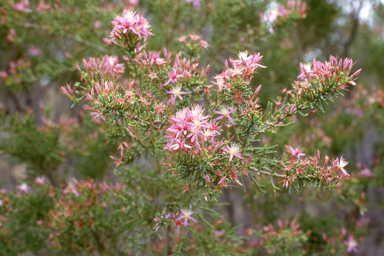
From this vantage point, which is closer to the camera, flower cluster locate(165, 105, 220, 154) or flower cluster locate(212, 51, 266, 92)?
flower cluster locate(165, 105, 220, 154)

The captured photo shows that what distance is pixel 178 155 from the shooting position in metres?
1.64

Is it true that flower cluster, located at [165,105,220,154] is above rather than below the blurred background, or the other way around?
below

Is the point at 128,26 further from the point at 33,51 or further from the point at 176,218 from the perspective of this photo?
the point at 33,51

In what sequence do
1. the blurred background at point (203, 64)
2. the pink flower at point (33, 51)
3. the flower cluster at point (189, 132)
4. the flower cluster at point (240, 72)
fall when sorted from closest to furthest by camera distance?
1. the flower cluster at point (189, 132)
2. the flower cluster at point (240, 72)
3. the blurred background at point (203, 64)
4. the pink flower at point (33, 51)

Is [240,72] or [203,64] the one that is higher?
[203,64]

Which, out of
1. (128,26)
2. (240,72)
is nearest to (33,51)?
(128,26)

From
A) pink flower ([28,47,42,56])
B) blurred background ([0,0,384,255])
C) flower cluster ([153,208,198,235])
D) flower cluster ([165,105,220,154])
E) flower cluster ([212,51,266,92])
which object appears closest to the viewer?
flower cluster ([165,105,220,154])

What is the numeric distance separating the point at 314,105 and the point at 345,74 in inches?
9.7

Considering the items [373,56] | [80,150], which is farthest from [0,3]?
[373,56]

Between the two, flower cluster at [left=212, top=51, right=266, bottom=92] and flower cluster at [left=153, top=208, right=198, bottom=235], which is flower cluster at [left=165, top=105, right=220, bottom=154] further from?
flower cluster at [left=153, top=208, right=198, bottom=235]

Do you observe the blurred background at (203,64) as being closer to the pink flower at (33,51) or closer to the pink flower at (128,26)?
the pink flower at (33,51)

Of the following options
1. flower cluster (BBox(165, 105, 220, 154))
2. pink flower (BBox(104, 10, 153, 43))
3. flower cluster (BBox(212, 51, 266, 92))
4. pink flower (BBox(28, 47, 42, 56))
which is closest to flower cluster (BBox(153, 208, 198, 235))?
flower cluster (BBox(165, 105, 220, 154))

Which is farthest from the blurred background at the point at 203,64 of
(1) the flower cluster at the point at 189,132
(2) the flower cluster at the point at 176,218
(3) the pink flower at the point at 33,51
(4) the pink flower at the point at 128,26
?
(1) the flower cluster at the point at 189,132

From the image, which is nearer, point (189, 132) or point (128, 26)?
point (189, 132)
